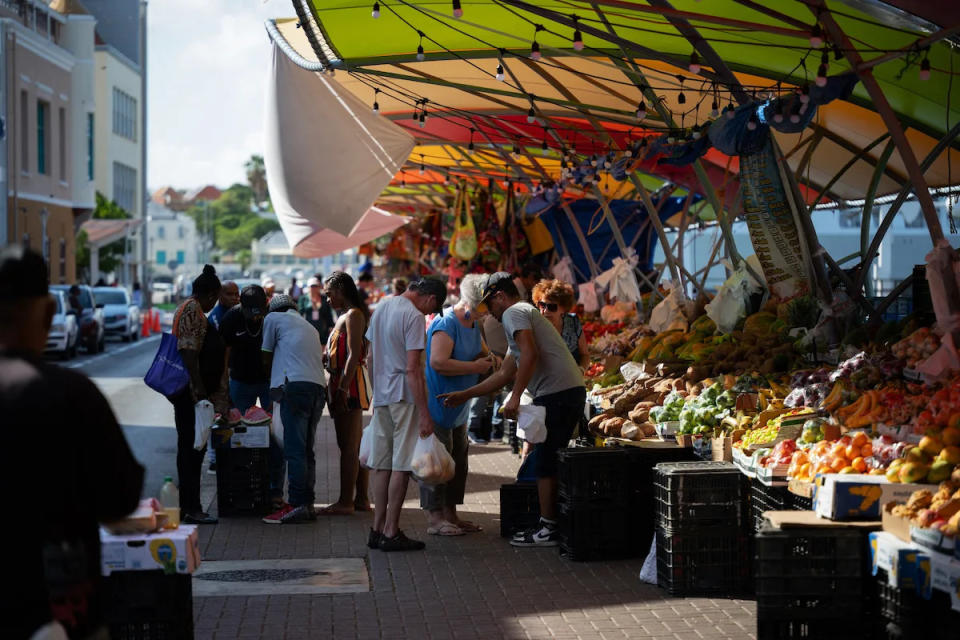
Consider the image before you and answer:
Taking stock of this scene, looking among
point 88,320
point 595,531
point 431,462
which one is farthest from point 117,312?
point 595,531

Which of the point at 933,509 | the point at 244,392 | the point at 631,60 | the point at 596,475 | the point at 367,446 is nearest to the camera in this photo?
the point at 933,509

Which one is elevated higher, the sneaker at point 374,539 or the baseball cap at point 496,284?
the baseball cap at point 496,284

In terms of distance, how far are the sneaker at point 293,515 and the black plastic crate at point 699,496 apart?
138 inches

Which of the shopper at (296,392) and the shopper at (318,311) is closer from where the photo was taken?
the shopper at (296,392)

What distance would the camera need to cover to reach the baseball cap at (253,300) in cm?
1108

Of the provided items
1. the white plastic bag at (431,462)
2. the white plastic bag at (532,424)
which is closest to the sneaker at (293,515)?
the white plastic bag at (431,462)

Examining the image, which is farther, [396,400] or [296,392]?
[296,392]

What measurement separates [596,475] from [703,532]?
1.21m

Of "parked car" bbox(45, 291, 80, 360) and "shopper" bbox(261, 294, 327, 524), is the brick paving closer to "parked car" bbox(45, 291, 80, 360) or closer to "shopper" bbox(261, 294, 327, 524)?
"shopper" bbox(261, 294, 327, 524)

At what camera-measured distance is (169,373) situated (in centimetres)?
991

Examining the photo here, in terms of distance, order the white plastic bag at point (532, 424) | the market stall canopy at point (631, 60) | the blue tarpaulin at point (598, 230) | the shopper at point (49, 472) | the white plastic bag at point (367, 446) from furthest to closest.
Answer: the blue tarpaulin at point (598, 230) < the market stall canopy at point (631, 60) < the white plastic bag at point (367, 446) < the white plastic bag at point (532, 424) < the shopper at point (49, 472)

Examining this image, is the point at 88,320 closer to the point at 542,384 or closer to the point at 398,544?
the point at 398,544

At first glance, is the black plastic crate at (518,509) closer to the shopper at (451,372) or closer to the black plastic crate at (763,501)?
the shopper at (451,372)

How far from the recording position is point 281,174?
13336 millimetres
